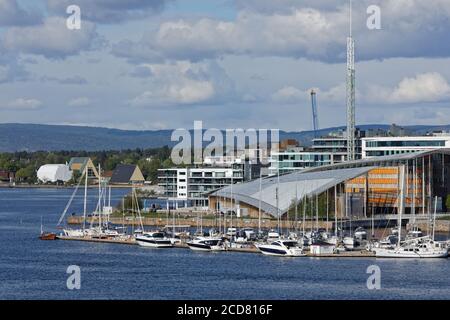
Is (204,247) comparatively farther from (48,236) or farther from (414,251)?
(48,236)

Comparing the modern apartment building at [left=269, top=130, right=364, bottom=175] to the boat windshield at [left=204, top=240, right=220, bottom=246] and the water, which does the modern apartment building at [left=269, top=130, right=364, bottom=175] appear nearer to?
the boat windshield at [left=204, top=240, right=220, bottom=246]

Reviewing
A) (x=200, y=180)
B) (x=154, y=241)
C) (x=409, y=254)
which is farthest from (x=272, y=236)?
(x=200, y=180)

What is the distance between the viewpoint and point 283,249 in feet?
178

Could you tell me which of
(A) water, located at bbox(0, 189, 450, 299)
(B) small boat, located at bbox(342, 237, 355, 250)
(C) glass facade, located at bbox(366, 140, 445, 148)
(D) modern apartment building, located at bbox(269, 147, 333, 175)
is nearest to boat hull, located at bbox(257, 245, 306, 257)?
(A) water, located at bbox(0, 189, 450, 299)

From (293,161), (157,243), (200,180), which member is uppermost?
(293,161)

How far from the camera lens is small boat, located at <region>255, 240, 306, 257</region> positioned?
5409cm

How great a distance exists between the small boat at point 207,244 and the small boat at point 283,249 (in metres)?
2.78

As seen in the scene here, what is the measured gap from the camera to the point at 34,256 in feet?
180

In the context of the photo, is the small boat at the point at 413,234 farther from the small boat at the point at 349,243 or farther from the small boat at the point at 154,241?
the small boat at the point at 154,241

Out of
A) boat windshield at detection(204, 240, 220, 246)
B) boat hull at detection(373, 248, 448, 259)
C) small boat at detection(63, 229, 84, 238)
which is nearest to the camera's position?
boat hull at detection(373, 248, 448, 259)

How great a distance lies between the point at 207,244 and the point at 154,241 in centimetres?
392

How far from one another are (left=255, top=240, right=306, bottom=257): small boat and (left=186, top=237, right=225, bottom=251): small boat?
2782mm
